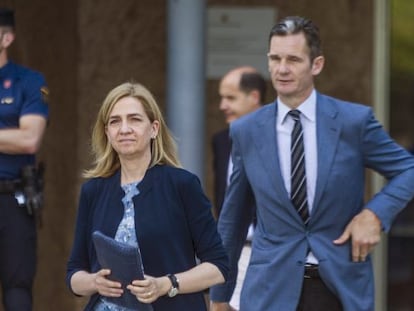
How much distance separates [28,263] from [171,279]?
86.7 inches

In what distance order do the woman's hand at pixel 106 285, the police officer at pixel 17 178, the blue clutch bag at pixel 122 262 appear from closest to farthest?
the blue clutch bag at pixel 122 262 → the woman's hand at pixel 106 285 → the police officer at pixel 17 178

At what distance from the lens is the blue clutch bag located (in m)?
4.56

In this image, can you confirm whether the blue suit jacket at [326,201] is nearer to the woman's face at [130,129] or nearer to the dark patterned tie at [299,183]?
the dark patterned tie at [299,183]

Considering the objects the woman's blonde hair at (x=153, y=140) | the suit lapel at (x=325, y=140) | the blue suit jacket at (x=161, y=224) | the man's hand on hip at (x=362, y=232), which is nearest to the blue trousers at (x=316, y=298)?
the man's hand on hip at (x=362, y=232)

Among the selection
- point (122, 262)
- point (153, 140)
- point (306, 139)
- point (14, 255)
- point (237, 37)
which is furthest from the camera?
point (237, 37)

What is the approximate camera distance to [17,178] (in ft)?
22.3

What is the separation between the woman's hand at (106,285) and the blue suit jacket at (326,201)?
99 cm

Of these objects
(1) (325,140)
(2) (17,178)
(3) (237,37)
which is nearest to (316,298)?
(1) (325,140)

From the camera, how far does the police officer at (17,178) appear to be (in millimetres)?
6707

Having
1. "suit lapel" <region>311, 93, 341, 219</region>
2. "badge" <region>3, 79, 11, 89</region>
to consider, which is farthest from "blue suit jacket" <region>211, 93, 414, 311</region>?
"badge" <region>3, 79, 11, 89</region>

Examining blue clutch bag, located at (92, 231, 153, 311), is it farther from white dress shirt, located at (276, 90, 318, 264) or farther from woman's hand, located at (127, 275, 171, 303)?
white dress shirt, located at (276, 90, 318, 264)

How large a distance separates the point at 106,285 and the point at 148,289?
0.18 meters

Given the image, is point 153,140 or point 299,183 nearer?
point 153,140

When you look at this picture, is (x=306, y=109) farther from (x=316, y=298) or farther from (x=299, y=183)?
(x=316, y=298)
